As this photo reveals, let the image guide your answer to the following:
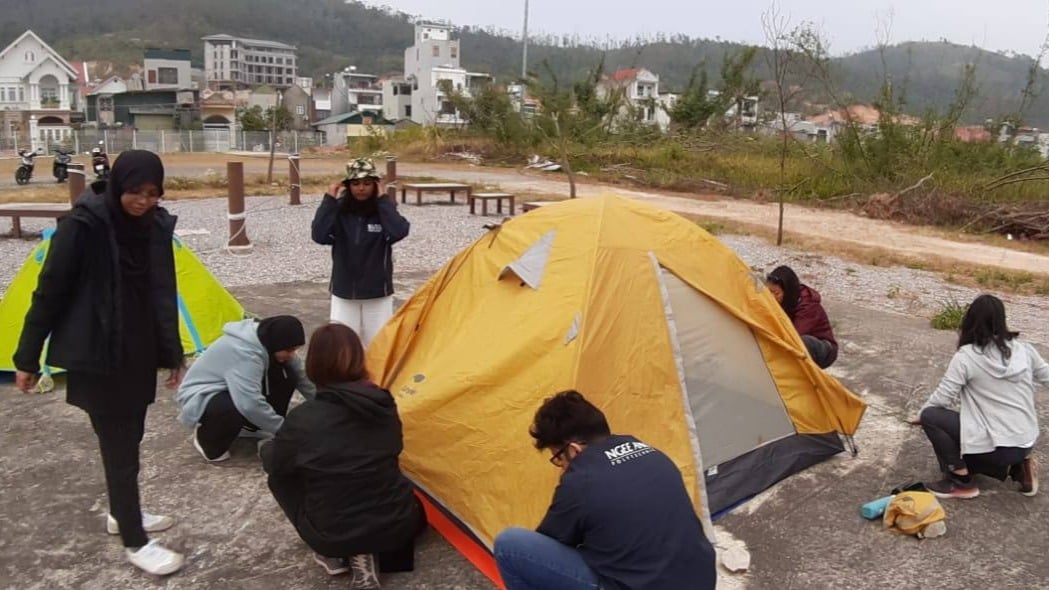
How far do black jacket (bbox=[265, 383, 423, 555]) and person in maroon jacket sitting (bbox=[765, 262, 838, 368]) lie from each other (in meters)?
2.77

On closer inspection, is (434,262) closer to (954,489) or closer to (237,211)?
(237,211)

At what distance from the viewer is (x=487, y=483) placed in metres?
3.39

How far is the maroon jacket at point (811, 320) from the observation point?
487 centimetres

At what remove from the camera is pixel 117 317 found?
2.85m

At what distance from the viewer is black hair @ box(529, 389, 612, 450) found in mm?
2396

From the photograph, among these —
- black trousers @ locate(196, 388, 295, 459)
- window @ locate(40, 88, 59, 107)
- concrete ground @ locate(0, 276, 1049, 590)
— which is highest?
window @ locate(40, 88, 59, 107)

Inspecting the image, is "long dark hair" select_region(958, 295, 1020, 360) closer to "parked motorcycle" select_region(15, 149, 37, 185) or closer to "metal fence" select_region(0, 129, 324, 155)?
"parked motorcycle" select_region(15, 149, 37, 185)

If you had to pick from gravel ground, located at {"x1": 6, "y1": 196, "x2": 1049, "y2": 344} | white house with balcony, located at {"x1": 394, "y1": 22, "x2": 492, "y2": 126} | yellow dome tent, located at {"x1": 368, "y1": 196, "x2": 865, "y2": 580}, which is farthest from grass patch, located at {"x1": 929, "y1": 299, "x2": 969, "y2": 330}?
white house with balcony, located at {"x1": 394, "y1": 22, "x2": 492, "y2": 126}

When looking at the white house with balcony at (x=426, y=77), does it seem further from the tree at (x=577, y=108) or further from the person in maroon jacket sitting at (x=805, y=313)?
the person in maroon jacket sitting at (x=805, y=313)

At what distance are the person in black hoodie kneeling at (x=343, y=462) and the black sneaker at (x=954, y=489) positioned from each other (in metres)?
2.67

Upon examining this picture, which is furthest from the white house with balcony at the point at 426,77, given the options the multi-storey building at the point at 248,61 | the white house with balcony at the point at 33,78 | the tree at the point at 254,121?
the multi-storey building at the point at 248,61

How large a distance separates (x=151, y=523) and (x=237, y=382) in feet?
2.38

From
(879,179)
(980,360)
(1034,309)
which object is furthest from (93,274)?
(879,179)

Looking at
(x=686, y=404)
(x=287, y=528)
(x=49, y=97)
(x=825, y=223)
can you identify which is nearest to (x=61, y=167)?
(x=825, y=223)
